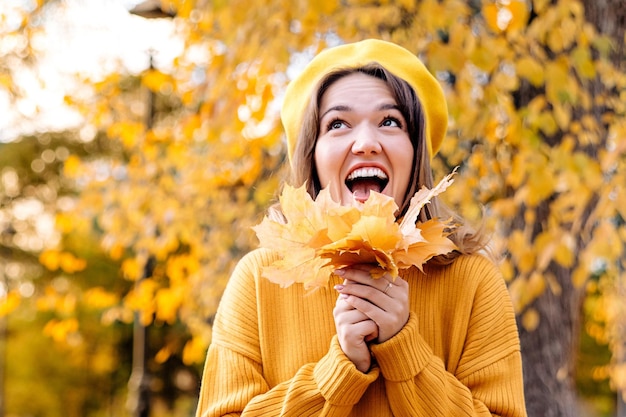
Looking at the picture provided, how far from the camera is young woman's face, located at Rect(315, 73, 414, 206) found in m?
1.87

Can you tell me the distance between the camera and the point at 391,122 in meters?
1.96

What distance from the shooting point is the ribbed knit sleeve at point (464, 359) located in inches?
65.4

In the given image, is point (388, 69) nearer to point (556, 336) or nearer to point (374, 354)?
point (374, 354)

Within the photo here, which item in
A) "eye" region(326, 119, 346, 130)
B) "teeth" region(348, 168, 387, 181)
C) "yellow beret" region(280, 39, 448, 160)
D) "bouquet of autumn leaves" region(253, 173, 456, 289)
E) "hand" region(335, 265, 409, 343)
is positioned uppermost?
"yellow beret" region(280, 39, 448, 160)

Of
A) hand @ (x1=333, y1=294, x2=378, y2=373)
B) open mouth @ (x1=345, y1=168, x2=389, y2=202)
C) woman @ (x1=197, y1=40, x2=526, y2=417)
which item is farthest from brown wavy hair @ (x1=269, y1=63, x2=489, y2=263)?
hand @ (x1=333, y1=294, x2=378, y2=373)

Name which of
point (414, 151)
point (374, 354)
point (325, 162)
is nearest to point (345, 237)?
point (374, 354)

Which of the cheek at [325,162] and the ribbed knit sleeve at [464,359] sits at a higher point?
the cheek at [325,162]

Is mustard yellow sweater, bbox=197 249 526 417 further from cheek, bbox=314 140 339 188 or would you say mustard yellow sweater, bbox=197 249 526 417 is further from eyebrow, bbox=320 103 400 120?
eyebrow, bbox=320 103 400 120

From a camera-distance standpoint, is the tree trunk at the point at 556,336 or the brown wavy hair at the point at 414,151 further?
the tree trunk at the point at 556,336

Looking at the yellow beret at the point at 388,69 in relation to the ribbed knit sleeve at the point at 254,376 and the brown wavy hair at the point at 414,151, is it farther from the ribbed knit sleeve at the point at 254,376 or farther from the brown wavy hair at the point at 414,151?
the ribbed knit sleeve at the point at 254,376

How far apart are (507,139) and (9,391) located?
20.0 metres

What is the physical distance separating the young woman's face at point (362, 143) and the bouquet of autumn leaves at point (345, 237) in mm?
295

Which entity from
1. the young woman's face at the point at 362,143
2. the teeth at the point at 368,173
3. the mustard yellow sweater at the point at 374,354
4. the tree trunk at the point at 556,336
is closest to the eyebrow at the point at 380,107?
the young woman's face at the point at 362,143

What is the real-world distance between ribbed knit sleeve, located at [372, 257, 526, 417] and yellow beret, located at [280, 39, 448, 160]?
1.31 ft
